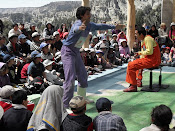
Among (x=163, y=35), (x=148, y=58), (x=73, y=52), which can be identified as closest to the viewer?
(x=73, y=52)

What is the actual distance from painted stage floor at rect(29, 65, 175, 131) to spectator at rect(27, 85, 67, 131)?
4.80 ft

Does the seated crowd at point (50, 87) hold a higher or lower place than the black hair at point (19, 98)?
lower

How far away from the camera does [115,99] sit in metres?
5.55

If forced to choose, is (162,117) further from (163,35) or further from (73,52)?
(163,35)

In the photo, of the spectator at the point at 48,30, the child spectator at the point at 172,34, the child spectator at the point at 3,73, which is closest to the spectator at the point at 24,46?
the spectator at the point at 48,30

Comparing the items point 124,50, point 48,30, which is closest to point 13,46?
point 48,30

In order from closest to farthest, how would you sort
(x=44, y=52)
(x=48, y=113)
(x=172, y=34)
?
(x=48, y=113), (x=44, y=52), (x=172, y=34)

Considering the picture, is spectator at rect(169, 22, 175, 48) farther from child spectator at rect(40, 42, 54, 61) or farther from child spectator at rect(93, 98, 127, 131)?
child spectator at rect(93, 98, 127, 131)

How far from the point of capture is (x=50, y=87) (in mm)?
3031

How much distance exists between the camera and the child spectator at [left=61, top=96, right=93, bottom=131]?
2801 mm

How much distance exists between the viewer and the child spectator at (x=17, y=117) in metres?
2.94

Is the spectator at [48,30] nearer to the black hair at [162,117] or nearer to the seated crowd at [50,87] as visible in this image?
the seated crowd at [50,87]

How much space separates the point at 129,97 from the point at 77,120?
3.02m

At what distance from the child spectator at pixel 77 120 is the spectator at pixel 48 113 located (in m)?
0.13
